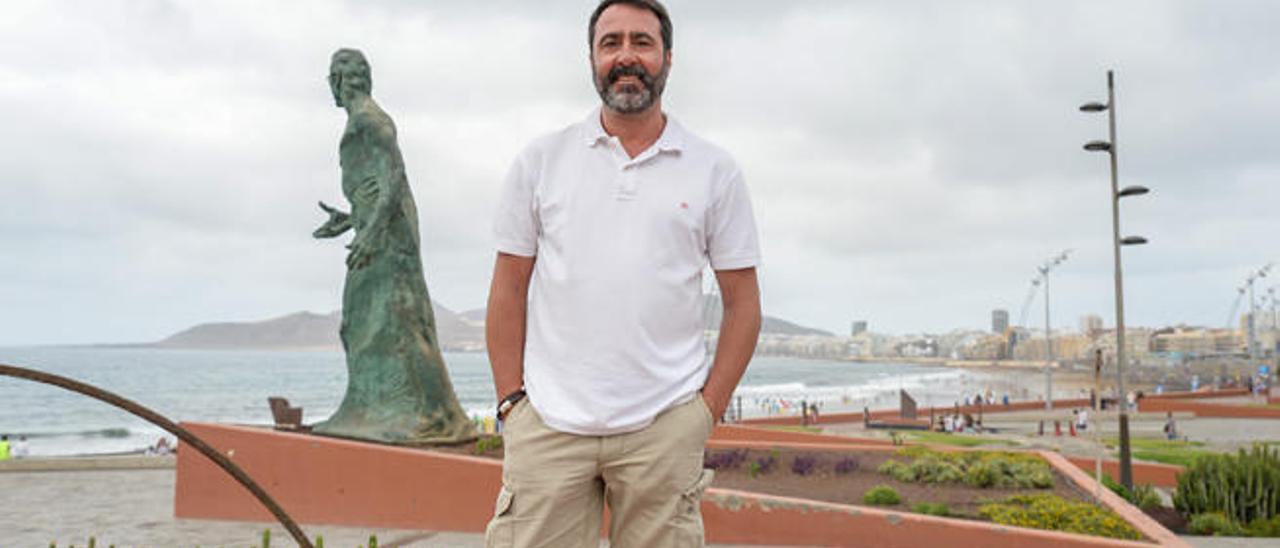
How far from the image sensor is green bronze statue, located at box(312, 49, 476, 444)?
34.0 feet

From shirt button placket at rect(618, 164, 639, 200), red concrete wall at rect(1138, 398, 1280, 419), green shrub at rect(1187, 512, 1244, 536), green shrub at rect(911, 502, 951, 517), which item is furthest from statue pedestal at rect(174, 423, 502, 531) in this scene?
red concrete wall at rect(1138, 398, 1280, 419)

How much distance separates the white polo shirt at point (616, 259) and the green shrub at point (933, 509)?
649 cm

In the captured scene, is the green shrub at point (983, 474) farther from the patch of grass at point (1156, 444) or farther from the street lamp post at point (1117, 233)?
the patch of grass at point (1156, 444)

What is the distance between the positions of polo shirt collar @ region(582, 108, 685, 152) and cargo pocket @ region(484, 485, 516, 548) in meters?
0.92

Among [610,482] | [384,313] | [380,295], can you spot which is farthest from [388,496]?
[610,482]

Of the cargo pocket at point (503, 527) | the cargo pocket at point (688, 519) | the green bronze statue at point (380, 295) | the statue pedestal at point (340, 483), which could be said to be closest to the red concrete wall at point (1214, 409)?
the green bronze statue at point (380, 295)

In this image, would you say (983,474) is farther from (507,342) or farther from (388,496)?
(507,342)

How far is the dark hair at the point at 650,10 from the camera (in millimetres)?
2412

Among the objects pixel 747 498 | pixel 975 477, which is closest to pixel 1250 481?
pixel 975 477

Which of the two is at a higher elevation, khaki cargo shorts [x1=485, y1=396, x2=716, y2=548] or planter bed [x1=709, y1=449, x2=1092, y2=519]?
khaki cargo shorts [x1=485, y1=396, x2=716, y2=548]

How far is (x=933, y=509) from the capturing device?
8242 mm

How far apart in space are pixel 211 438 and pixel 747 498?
19.3ft

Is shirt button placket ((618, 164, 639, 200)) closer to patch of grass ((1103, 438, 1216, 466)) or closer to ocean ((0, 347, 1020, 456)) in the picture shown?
patch of grass ((1103, 438, 1216, 466))

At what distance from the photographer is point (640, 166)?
2379 mm
